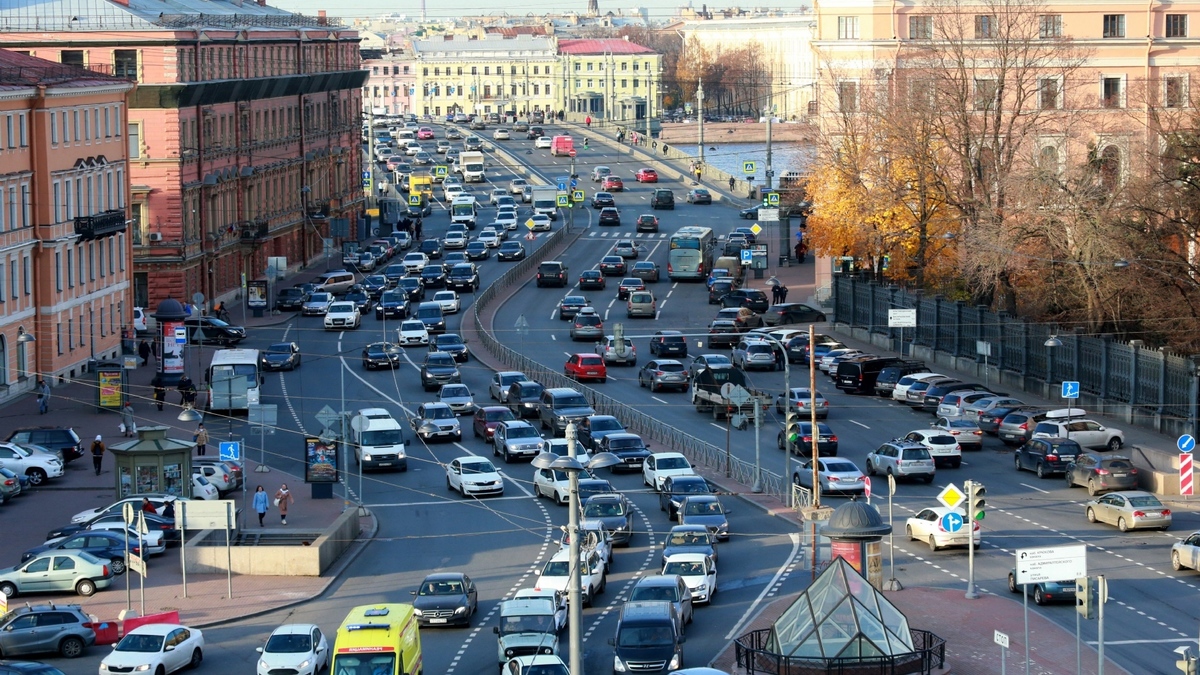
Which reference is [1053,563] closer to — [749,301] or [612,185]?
[749,301]

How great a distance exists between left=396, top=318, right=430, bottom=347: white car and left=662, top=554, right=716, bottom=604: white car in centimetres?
4005

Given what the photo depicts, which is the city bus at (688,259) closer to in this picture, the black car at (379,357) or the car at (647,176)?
the black car at (379,357)

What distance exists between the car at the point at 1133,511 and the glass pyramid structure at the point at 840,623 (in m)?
15.4

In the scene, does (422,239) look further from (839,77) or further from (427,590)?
(427,590)

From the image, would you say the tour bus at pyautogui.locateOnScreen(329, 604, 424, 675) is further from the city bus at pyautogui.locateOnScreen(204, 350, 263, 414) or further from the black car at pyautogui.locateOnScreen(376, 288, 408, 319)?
the black car at pyautogui.locateOnScreen(376, 288, 408, 319)

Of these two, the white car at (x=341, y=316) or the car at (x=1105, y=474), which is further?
the white car at (x=341, y=316)

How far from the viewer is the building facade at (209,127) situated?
284 ft

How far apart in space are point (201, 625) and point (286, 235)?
224 feet

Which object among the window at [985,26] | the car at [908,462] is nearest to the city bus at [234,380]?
the car at [908,462]

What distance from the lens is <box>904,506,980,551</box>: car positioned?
44719 mm

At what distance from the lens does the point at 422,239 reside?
395 feet

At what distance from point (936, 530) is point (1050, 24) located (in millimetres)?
49723

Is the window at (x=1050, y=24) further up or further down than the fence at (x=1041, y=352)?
further up

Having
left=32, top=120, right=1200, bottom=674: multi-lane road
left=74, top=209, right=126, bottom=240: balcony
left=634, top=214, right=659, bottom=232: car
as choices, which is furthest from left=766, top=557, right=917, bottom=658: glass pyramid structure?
left=634, top=214, right=659, bottom=232: car
